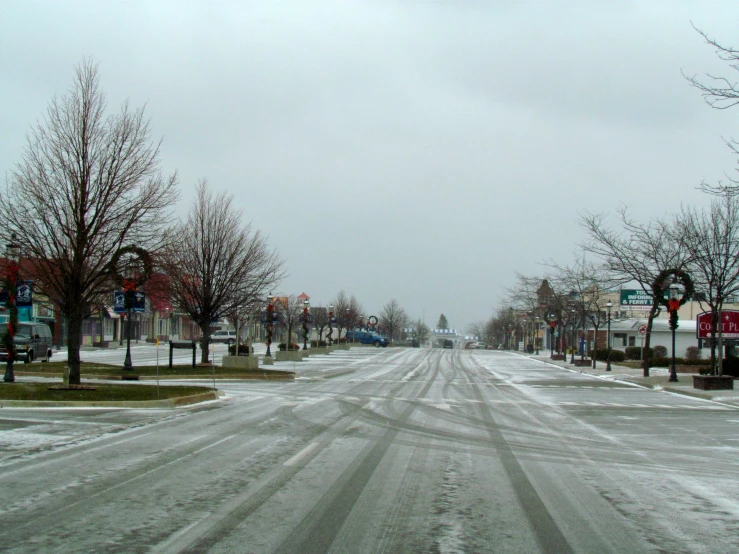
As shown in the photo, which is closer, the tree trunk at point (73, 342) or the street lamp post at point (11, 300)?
the tree trunk at point (73, 342)

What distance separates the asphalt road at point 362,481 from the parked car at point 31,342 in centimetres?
2237

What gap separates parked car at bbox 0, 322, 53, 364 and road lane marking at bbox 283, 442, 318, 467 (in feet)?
91.8

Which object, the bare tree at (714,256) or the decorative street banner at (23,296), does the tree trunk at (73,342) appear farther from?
the bare tree at (714,256)

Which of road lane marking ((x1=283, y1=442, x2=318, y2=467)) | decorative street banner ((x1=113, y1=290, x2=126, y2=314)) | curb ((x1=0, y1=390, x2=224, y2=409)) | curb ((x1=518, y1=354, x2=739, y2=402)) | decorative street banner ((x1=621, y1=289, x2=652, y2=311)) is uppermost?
decorative street banner ((x1=621, y1=289, x2=652, y2=311))

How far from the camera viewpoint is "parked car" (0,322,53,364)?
3675 cm

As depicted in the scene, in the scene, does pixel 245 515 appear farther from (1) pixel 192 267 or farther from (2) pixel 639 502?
(1) pixel 192 267

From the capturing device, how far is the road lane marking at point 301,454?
10.6 m

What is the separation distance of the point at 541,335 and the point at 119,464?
12003 centimetres

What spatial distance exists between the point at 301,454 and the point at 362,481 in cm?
221

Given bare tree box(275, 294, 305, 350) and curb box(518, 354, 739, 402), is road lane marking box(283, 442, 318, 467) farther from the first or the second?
bare tree box(275, 294, 305, 350)

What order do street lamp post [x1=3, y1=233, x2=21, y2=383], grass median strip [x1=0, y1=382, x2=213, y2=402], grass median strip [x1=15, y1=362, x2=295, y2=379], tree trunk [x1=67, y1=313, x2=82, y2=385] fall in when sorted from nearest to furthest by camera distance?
grass median strip [x1=0, y1=382, x2=213, y2=402] → tree trunk [x1=67, y1=313, x2=82, y2=385] → street lamp post [x1=3, y1=233, x2=21, y2=383] → grass median strip [x1=15, y1=362, x2=295, y2=379]

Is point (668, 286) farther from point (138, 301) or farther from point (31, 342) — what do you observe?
point (31, 342)

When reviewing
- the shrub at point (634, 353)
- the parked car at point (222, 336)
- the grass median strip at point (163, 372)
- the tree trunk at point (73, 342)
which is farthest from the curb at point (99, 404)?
the parked car at point (222, 336)

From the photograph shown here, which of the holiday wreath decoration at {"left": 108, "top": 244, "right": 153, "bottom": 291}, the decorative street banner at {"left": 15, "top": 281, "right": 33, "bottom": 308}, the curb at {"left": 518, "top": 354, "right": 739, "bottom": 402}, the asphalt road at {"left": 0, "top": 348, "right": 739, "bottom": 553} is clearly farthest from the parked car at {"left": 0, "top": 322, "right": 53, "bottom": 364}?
the curb at {"left": 518, "top": 354, "right": 739, "bottom": 402}
